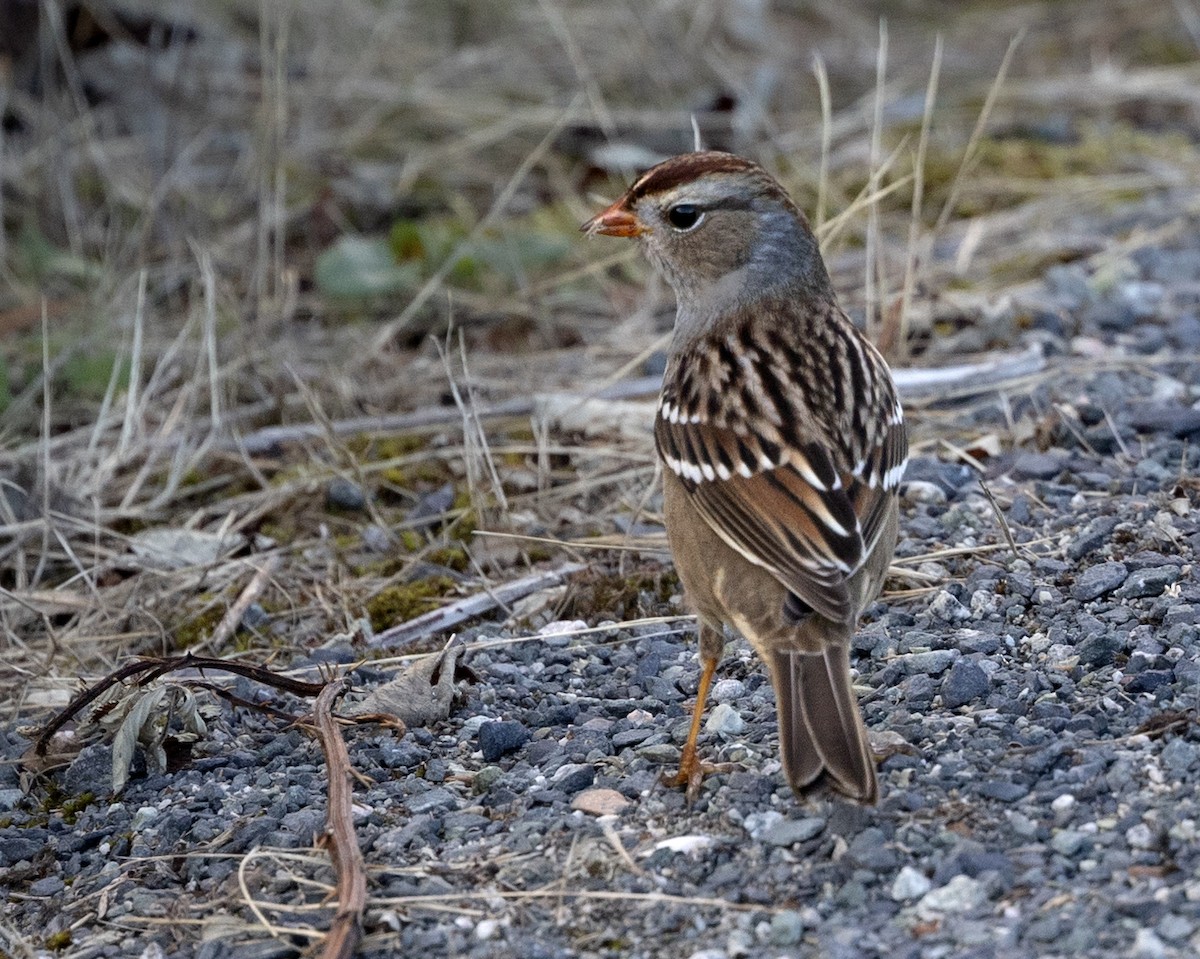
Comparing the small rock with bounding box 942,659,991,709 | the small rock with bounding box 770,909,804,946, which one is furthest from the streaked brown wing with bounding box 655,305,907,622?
the small rock with bounding box 770,909,804,946

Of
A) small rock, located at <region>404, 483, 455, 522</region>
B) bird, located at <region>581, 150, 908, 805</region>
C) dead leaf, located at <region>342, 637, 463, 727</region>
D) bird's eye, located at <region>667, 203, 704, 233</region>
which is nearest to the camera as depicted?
bird, located at <region>581, 150, 908, 805</region>

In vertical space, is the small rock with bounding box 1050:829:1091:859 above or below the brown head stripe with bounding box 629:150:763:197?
below

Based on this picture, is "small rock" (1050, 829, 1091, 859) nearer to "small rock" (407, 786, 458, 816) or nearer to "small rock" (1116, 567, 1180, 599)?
"small rock" (1116, 567, 1180, 599)

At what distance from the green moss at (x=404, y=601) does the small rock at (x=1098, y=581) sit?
6.48 ft

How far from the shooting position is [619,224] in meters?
5.02

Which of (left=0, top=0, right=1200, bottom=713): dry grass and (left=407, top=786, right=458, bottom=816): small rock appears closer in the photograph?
(left=407, top=786, right=458, bottom=816): small rock

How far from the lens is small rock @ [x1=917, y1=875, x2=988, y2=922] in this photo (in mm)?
3266

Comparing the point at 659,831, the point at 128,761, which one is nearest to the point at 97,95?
the point at 128,761

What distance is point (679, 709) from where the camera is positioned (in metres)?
4.43

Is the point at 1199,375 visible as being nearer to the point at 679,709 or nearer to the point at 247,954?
the point at 679,709

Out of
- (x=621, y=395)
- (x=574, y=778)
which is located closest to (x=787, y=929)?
(x=574, y=778)

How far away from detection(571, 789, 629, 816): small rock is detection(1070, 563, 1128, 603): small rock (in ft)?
4.73

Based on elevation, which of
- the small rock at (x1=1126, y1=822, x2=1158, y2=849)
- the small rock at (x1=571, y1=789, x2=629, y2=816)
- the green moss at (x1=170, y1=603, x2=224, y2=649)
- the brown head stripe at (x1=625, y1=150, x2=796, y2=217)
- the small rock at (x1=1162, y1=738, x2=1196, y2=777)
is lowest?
the green moss at (x1=170, y1=603, x2=224, y2=649)

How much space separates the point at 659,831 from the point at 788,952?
1.91 feet
